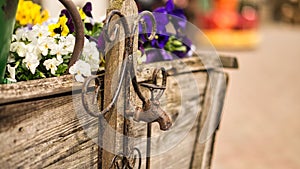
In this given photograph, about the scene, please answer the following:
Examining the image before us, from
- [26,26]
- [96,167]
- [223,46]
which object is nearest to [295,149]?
[26,26]

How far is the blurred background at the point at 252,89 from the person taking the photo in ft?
10.5

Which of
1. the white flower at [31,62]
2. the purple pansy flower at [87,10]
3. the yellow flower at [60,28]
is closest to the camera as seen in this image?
the white flower at [31,62]

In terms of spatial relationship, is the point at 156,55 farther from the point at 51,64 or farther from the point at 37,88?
the point at 37,88

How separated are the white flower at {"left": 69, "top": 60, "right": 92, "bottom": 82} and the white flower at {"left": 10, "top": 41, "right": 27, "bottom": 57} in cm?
18

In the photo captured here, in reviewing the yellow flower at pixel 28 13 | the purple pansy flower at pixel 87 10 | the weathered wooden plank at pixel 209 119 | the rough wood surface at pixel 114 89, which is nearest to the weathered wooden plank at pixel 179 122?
the weathered wooden plank at pixel 209 119

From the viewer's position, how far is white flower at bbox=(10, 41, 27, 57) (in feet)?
3.74

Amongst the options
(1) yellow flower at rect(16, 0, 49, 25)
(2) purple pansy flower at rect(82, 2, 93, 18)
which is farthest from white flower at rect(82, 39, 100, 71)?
(1) yellow flower at rect(16, 0, 49, 25)

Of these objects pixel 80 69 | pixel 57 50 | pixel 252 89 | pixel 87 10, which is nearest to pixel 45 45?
pixel 57 50

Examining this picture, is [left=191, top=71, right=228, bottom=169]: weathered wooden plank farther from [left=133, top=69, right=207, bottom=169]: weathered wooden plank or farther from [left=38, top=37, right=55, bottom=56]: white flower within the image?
[left=38, top=37, right=55, bottom=56]: white flower

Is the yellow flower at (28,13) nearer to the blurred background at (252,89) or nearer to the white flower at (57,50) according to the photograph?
the blurred background at (252,89)

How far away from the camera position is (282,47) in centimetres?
961

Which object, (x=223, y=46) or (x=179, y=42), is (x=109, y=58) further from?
(x=223, y=46)

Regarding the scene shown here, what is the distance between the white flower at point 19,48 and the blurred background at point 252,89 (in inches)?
14.2

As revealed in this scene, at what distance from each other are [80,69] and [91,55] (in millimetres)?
95
